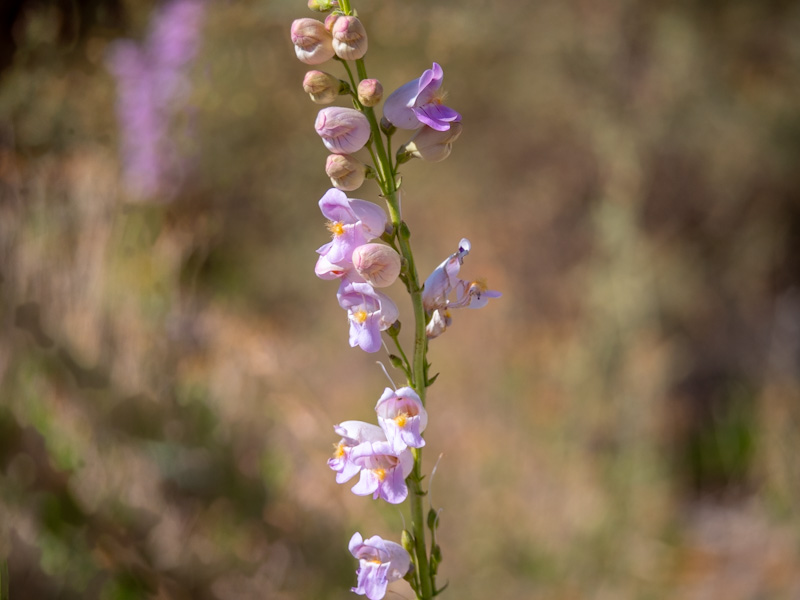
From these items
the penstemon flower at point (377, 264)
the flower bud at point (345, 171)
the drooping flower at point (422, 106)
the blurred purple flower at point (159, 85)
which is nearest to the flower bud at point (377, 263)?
the penstemon flower at point (377, 264)

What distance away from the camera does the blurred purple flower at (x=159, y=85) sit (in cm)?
380

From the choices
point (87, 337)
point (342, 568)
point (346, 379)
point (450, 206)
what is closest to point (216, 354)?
point (87, 337)

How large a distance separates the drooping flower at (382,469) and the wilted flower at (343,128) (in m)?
0.45

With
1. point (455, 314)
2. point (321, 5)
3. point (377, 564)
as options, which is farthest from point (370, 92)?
point (455, 314)

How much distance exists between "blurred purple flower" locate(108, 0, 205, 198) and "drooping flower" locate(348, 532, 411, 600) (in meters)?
3.14

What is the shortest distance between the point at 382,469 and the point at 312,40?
650 mm

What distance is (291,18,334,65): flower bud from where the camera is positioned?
103 centimetres

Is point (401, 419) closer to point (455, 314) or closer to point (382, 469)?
point (382, 469)

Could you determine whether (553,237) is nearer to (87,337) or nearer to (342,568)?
(342,568)

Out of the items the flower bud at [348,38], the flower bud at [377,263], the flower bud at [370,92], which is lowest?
the flower bud at [377,263]

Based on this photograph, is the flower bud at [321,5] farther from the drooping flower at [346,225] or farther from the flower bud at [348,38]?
the drooping flower at [346,225]

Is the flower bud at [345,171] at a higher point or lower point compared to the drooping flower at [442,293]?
higher

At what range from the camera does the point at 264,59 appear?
4.25 metres

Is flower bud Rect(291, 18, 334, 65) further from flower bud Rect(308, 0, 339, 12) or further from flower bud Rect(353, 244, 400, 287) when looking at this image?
flower bud Rect(353, 244, 400, 287)
